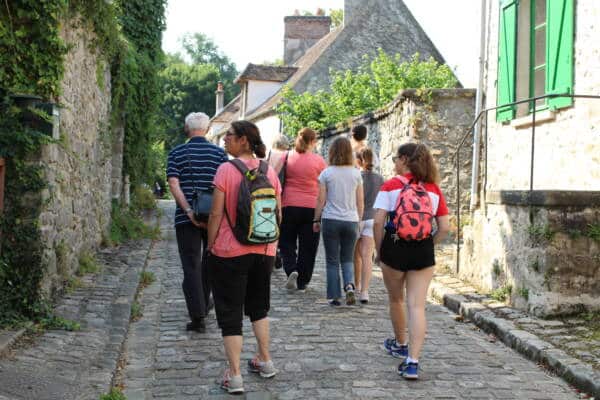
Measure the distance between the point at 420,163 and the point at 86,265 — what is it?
525 cm

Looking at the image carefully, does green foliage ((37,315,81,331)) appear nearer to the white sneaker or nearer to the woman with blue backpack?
the woman with blue backpack

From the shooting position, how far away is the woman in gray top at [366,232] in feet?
28.2

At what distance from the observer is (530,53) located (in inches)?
393

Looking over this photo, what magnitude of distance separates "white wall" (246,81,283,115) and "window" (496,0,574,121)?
2785 centimetres

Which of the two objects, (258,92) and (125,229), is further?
(258,92)

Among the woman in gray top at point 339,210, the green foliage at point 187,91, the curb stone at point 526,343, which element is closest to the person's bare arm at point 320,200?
the woman in gray top at point 339,210

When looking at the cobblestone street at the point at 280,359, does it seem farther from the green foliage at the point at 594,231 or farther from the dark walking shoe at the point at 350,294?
the green foliage at the point at 594,231

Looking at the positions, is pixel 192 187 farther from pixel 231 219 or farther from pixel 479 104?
pixel 479 104

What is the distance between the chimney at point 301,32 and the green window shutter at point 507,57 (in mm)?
32446

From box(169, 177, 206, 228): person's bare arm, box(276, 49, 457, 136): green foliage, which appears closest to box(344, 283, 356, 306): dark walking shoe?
box(169, 177, 206, 228): person's bare arm

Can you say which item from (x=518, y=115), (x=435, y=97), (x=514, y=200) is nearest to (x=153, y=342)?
(x=514, y=200)

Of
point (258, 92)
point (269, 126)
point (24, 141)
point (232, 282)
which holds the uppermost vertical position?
point (258, 92)

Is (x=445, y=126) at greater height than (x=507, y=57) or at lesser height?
lesser

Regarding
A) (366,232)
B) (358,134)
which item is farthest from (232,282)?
(358,134)
